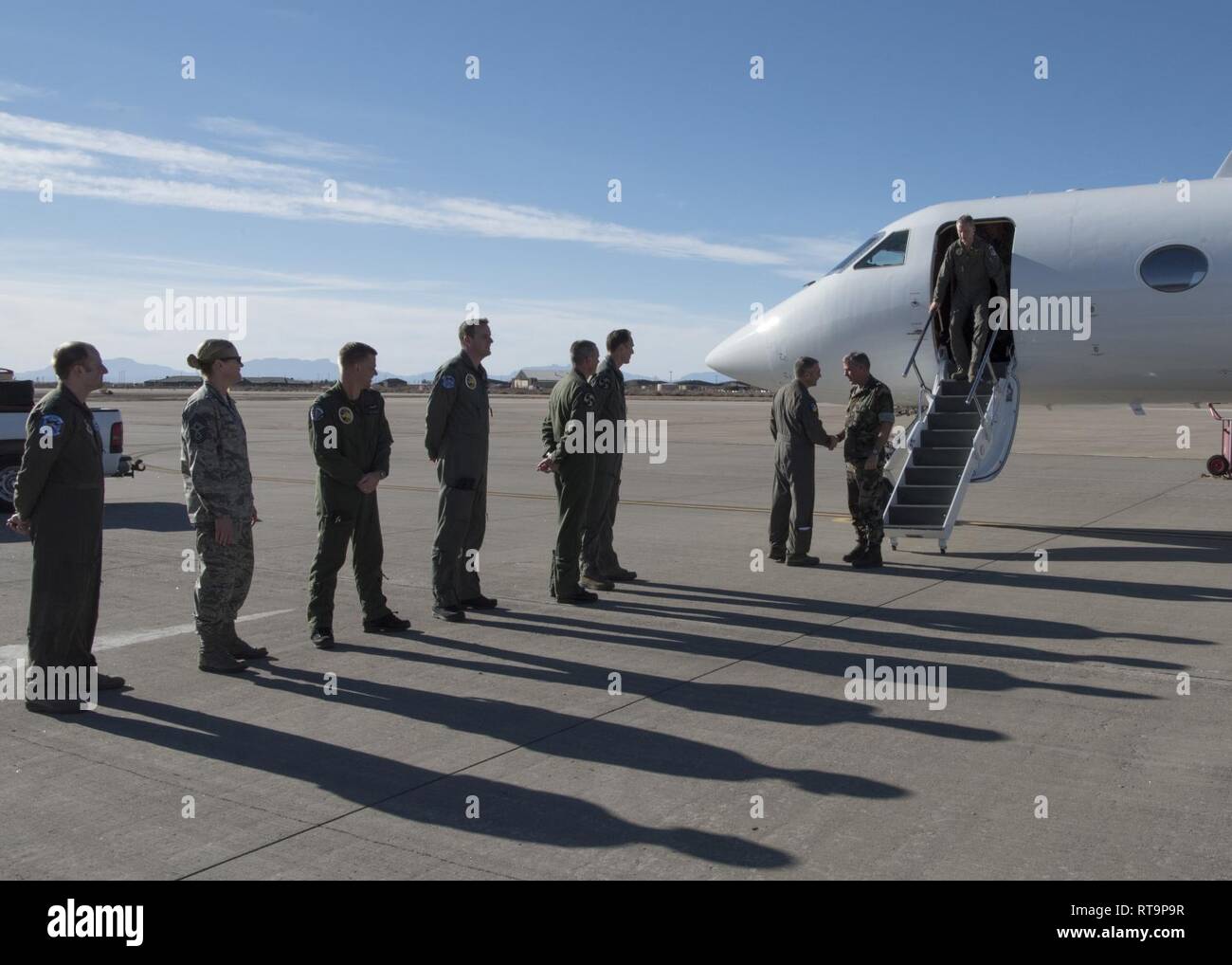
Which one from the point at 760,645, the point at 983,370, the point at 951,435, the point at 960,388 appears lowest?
the point at 760,645

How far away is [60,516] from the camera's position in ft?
19.5

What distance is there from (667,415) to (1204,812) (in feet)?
142

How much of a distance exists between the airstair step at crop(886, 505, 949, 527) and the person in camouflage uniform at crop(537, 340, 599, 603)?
377 cm

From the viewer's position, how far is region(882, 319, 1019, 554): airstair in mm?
11258

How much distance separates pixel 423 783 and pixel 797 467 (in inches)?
251

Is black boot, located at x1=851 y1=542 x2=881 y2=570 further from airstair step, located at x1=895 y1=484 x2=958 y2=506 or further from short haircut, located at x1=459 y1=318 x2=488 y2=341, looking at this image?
short haircut, located at x1=459 y1=318 x2=488 y2=341

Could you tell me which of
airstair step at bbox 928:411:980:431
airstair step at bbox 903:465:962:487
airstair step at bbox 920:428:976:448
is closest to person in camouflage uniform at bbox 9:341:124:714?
airstair step at bbox 903:465:962:487

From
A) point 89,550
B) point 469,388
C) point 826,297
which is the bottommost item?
point 89,550

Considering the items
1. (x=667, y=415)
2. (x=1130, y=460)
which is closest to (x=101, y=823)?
(x=1130, y=460)

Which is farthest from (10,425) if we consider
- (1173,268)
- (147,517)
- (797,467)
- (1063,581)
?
(1173,268)

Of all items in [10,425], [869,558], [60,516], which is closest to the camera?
[60,516]

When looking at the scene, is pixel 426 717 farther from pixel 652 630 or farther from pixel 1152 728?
pixel 1152 728

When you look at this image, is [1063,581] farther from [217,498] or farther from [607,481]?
[217,498]

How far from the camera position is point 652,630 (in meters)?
7.89
